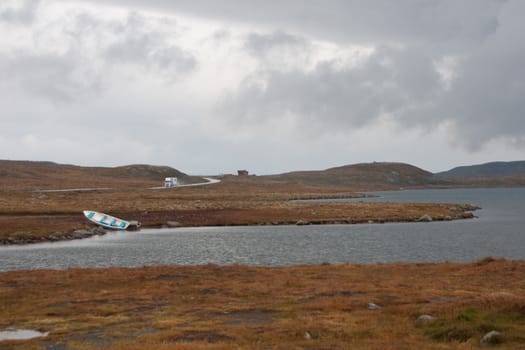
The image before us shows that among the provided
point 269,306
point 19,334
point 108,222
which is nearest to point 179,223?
point 108,222

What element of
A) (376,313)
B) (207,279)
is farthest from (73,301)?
(376,313)

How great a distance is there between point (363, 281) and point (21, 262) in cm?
3694

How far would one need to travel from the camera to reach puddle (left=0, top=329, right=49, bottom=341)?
22.8 meters

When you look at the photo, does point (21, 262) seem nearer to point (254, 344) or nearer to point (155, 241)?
point (155, 241)

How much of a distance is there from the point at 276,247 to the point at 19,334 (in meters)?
46.5

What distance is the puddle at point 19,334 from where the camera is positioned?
74.7 feet

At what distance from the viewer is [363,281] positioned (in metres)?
37.3

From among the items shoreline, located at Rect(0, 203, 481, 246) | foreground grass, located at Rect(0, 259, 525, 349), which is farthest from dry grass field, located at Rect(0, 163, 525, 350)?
shoreline, located at Rect(0, 203, 481, 246)

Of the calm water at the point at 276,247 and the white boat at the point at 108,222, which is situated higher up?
the white boat at the point at 108,222

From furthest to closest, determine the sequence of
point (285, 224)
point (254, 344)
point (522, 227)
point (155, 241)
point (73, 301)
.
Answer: point (285, 224) < point (522, 227) < point (155, 241) < point (73, 301) < point (254, 344)

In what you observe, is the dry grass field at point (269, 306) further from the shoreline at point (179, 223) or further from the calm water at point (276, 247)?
the shoreline at point (179, 223)

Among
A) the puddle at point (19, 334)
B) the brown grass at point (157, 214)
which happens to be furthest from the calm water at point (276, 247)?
the puddle at point (19, 334)

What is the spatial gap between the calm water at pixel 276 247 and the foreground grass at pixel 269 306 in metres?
13.0

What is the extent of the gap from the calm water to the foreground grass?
12986mm
